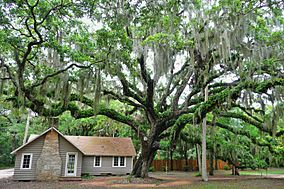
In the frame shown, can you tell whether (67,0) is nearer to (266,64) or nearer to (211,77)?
(211,77)

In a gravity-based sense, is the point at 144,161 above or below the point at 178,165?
above

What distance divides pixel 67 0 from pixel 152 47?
10.1 ft

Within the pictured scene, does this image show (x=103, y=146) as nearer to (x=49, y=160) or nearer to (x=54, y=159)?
(x=54, y=159)

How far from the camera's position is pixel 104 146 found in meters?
18.2

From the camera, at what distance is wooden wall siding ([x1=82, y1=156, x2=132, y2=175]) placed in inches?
660

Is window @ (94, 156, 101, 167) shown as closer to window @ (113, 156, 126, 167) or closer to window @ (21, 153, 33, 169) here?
window @ (113, 156, 126, 167)

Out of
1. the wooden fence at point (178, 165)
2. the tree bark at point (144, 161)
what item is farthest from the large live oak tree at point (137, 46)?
the wooden fence at point (178, 165)

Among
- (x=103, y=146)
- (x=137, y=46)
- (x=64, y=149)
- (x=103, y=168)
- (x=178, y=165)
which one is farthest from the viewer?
(x=178, y=165)

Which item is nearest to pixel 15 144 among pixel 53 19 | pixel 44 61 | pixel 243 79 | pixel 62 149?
pixel 62 149

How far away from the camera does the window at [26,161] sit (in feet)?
44.0

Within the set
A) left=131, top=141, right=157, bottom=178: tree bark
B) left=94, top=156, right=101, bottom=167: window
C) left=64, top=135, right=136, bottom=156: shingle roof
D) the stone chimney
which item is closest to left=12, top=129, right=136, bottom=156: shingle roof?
left=64, top=135, right=136, bottom=156: shingle roof

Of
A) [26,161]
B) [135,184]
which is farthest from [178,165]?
[26,161]

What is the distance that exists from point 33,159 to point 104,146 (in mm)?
5685

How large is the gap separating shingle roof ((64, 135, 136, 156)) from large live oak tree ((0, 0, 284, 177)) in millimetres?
7342
